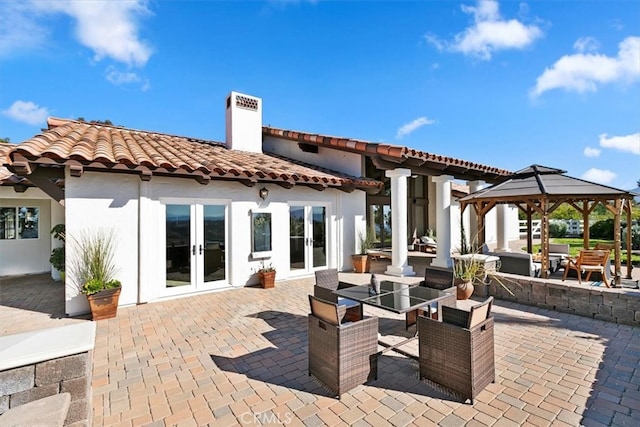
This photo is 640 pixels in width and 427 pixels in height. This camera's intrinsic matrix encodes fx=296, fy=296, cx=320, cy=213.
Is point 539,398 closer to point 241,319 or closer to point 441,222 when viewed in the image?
point 241,319

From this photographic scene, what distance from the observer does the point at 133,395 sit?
150 inches

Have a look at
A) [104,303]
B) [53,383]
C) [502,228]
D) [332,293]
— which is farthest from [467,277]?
[104,303]

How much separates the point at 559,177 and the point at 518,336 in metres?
6.89

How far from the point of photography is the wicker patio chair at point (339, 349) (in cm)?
365

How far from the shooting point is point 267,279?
919 centimetres

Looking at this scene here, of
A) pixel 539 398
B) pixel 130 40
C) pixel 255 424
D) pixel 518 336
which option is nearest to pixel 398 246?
pixel 518 336

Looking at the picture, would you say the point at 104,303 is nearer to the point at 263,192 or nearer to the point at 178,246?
the point at 178,246

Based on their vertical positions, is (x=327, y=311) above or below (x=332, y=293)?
above

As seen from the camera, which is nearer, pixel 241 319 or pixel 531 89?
pixel 241 319

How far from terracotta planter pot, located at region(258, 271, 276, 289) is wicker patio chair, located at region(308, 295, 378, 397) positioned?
5.28 meters

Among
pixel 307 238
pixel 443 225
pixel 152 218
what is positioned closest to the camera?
pixel 152 218

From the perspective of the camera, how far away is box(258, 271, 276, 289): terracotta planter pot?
9.16 metres

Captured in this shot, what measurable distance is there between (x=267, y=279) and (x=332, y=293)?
430 cm

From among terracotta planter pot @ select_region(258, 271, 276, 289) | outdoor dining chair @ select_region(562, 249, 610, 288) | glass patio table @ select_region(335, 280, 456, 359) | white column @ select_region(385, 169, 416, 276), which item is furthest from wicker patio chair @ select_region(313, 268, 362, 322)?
outdoor dining chair @ select_region(562, 249, 610, 288)
